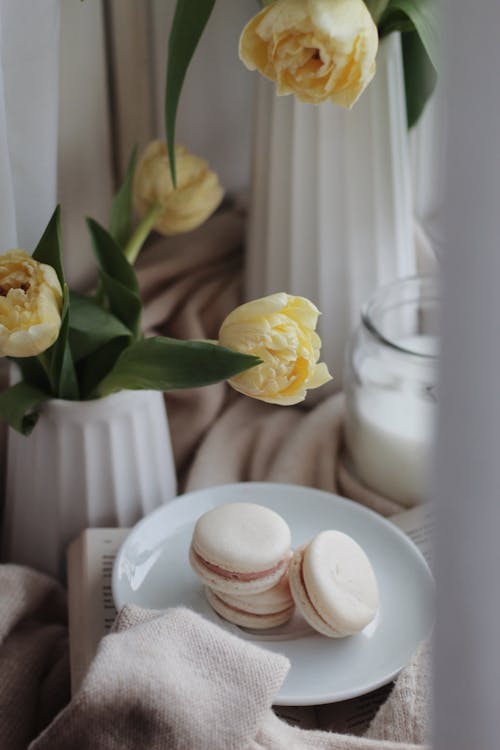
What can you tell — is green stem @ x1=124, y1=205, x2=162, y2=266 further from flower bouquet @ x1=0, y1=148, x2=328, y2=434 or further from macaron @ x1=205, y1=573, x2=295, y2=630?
macaron @ x1=205, y1=573, x2=295, y2=630

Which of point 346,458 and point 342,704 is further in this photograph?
point 346,458

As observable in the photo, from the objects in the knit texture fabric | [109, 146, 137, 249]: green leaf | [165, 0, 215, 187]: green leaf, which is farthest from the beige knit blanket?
[165, 0, 215, 187]: green leaf

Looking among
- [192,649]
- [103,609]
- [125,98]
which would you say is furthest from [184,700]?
[125,98]

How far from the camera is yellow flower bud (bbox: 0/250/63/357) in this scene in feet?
1.60

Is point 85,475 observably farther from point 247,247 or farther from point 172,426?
point 247,247

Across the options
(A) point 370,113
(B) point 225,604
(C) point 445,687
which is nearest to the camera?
(C) point 445,687

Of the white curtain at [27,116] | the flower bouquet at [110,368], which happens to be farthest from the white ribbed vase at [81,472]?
the white curtain at [27,116]

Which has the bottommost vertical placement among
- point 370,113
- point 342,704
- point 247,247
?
point 342,704

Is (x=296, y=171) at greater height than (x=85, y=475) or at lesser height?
greater

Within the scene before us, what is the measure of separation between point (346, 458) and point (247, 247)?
176mm

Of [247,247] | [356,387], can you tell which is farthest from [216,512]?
[247,247]

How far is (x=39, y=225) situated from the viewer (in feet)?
1.93

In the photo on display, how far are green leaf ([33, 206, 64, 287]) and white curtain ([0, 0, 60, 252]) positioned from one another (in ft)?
0.10

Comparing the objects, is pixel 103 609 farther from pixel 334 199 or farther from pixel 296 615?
pixel 334 199
